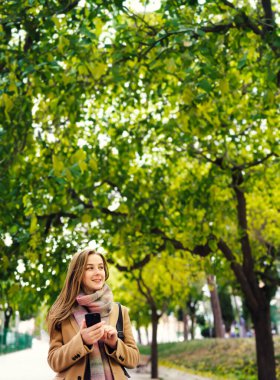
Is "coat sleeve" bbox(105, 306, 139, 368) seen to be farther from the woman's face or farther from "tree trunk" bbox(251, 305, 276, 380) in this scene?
"tree trunk" bbox(251, 305, 276, 380)

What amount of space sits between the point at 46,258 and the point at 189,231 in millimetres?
2772

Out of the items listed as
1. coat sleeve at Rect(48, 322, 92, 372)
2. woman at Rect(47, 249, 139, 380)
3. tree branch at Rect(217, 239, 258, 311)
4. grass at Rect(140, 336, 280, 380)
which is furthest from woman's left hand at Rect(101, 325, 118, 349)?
grass at Rect(140, 336, 280, 380)

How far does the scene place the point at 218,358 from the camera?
25688 millimetres

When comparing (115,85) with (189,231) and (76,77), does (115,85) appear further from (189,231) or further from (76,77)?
(189,231)

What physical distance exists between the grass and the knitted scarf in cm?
1578

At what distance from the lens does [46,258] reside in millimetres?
9891

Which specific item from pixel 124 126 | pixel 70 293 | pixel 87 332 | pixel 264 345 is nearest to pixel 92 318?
pixel 87 332

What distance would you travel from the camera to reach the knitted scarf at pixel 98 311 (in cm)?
340

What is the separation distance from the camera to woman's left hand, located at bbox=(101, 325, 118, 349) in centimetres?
339

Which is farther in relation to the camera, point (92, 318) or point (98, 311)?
point (98, 311)

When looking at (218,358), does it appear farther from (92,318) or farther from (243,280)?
(92,318)

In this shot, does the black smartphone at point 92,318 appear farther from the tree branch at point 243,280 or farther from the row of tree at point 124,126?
the tree branch at point 243,280

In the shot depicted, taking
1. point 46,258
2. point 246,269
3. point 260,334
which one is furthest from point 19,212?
point 260,334

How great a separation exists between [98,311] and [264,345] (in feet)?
35.0
